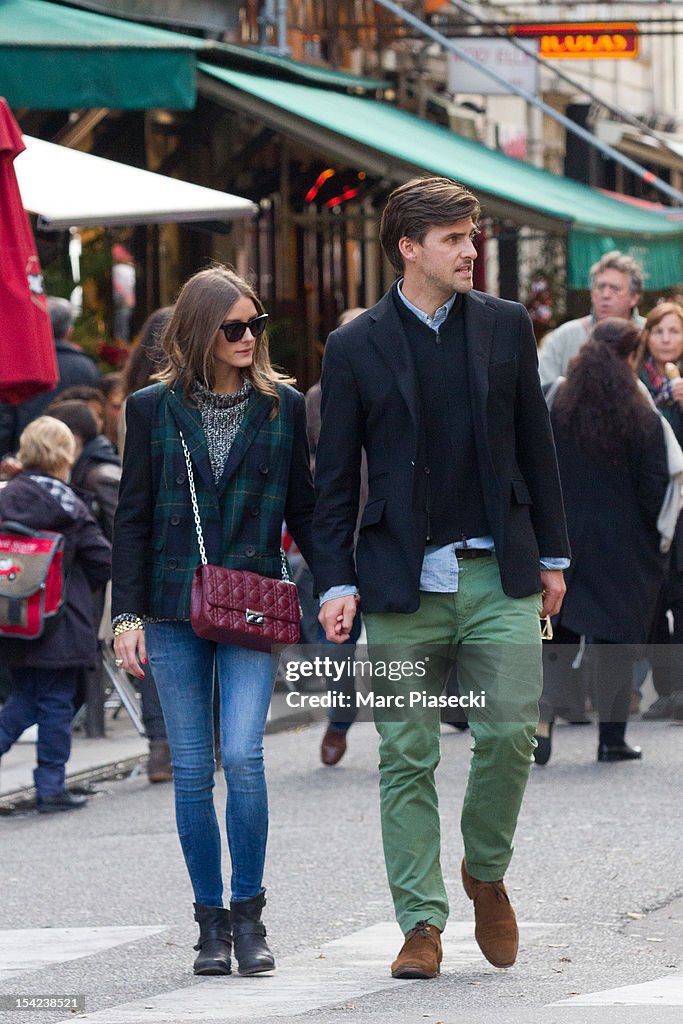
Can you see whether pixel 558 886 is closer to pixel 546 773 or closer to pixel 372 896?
pixel 372 896

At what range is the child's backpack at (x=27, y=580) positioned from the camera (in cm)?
910

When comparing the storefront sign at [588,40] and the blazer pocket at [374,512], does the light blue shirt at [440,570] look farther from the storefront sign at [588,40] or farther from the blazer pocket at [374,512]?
the storefront sign at [588,40]

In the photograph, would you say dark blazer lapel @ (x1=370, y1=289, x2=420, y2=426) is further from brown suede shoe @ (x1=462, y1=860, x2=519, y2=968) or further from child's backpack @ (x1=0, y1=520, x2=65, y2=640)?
child's backpack @ (x1=0, y1=520, x2=65, y2=640)

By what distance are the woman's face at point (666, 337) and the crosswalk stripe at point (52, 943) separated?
520cm

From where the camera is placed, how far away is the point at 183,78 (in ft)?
42.7

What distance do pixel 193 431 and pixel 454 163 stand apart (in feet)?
37.4

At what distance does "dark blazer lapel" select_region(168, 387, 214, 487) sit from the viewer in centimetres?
585

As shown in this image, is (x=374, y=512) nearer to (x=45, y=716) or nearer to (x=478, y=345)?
(x=478, y=345)

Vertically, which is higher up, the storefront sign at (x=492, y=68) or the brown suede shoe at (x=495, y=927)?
the brown suede shoe at (x=495, y=927)

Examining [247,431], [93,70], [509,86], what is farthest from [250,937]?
[509,86]

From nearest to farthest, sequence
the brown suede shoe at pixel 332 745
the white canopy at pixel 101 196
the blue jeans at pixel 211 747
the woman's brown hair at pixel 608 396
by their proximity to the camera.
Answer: the blue jeans at pixel 211 747, the woman's brown hair at pixel 608 396, the brown suede shoe at pixel 332 745, the white canopy at pixel 101 196

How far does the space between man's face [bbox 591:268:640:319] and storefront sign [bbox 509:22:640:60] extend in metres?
10.3

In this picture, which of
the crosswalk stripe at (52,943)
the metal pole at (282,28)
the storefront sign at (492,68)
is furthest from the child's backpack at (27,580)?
the storefront sign at (492,68)

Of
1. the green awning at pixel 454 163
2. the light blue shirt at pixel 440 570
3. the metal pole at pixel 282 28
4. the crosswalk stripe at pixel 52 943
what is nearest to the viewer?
the light blue shirt at pixel 440 570
